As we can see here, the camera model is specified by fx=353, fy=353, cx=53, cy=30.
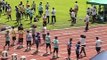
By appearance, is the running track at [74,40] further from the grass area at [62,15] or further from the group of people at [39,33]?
the grass area at [62,15]

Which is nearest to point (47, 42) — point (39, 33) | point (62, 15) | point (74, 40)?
point (39, 33)

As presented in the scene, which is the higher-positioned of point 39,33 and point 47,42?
point 39,33

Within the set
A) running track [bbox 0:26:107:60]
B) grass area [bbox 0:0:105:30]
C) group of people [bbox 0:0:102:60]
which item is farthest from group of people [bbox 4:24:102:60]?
grass area [bbox 0:0:105:30]

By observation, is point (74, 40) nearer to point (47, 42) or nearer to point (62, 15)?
point (47, 42)

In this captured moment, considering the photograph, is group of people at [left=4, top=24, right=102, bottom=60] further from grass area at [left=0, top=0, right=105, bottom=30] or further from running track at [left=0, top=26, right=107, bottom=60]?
grass area at [left=0, top=0, right=105, bottom=30]

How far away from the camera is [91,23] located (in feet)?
105

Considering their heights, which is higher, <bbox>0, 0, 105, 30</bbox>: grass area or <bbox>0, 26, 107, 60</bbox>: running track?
<bbox>0, 0, 105, 30</bbox>: grass area

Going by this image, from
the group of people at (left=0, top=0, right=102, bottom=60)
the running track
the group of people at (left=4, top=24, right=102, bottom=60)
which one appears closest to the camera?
the group of people at (left=4, top=24, right=102, bottom=60)

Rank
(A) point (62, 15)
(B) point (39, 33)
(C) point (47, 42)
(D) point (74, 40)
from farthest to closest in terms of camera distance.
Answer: (A) point (62, 15)
(D) point (74, 40)
(B) point (39, 33)
(C) point (47, 42)

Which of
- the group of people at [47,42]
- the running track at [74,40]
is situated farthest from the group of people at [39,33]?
the running track at [74,40]

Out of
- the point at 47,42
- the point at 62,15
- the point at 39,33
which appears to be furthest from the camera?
the point at 62,15

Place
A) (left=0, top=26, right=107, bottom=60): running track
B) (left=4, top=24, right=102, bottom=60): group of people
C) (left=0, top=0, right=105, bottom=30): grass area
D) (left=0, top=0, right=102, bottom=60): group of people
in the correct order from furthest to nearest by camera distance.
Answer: (left=0, top=0, right=105, bottom=30): grass area, (left=0, top=26, right=107, bottom=60): running track, (left=0, top=0, right=102, bottom=60): group of people, (left=4, top=24, right=102, bottom=60): group of people

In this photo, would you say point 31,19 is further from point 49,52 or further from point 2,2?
point 49,52

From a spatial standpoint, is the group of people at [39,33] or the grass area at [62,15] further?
the grass area at [62,15]
